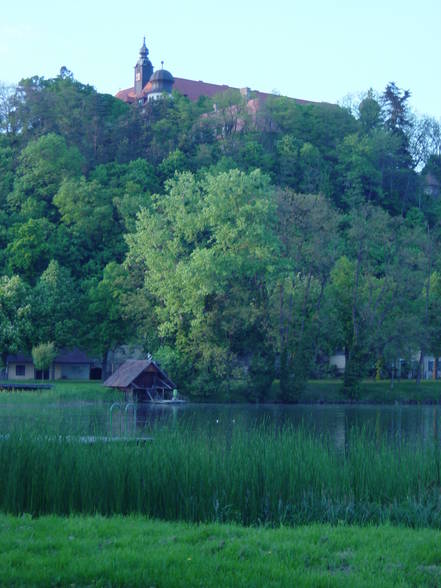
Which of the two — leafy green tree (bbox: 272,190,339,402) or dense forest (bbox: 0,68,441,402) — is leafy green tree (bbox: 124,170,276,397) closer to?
dense forest (bbox: 0,68,441,402)

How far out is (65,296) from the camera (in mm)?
56875

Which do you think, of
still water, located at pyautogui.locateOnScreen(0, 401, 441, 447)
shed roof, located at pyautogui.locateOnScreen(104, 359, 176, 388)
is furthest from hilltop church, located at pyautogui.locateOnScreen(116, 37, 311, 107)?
still water, located at pyautogui.locateOnScreen(0, 401, 441, 447)

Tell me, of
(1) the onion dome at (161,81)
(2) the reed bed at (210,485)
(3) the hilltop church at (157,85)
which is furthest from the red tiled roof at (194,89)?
(2) the reed bed at (210,485)

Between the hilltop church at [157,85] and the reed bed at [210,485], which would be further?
the hilltop church at [157,85]

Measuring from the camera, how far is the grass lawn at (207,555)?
6.76m

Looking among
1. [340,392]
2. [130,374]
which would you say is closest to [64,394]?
[130,374]

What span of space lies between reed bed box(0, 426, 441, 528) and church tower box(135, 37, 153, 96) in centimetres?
11583

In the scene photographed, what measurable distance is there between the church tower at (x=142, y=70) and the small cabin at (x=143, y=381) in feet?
265

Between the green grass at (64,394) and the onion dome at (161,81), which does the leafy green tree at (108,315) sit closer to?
the green grass at (64,394)

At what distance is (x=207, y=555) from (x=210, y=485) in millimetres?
2946

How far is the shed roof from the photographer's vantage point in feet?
156

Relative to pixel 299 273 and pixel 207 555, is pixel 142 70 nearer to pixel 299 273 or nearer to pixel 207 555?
pixel 299 273

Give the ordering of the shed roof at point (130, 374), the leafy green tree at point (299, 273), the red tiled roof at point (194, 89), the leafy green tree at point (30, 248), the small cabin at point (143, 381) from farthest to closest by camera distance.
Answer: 1. the red tiled roof at point (194, 89)
2. the leafy green tree at point (30, 248)
3. the leafy green tree at point (299, 273)
4. the small cabin at point (143, 381)
5. the shed roof at point (130, 374)

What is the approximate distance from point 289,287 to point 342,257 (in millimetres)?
9429
